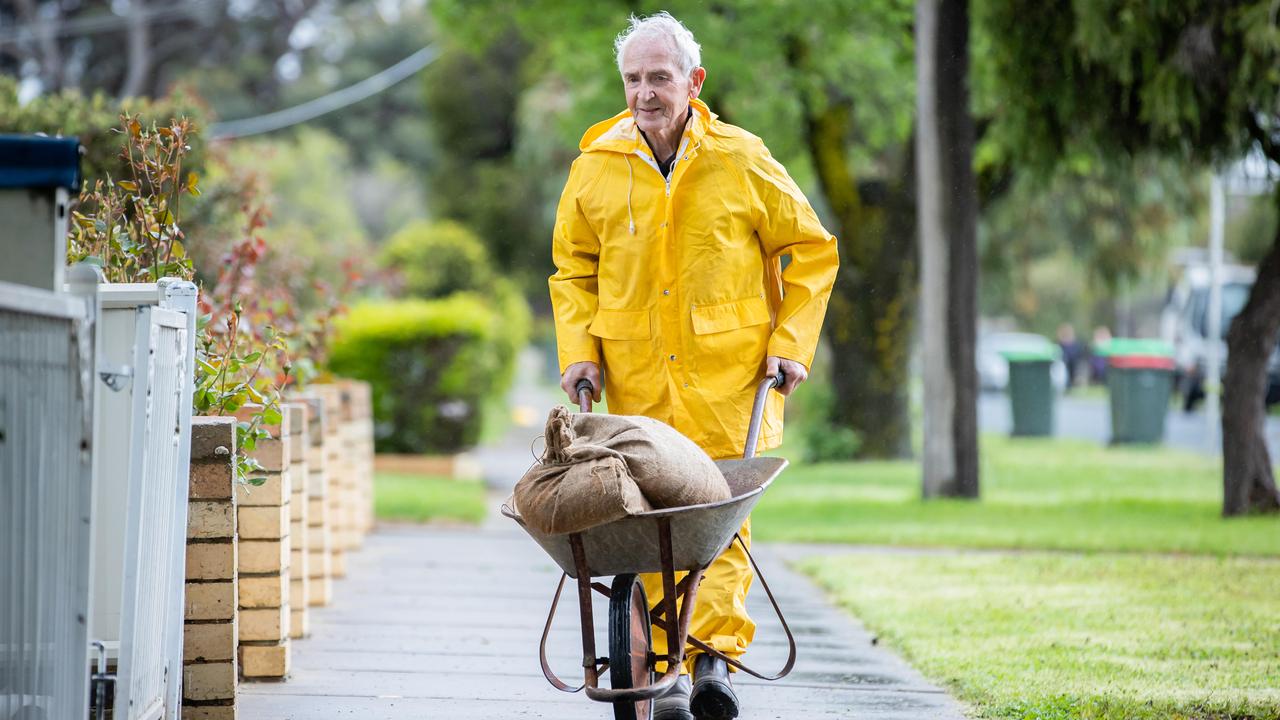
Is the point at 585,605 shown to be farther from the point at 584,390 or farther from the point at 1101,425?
the point at 1101,425

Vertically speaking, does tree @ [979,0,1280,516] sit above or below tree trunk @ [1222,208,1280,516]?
above

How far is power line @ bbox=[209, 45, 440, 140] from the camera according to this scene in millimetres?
32500

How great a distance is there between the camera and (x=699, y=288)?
430 centimetres

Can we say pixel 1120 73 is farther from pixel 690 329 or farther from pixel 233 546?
pixel 233 546

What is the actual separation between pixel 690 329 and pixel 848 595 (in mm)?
3293

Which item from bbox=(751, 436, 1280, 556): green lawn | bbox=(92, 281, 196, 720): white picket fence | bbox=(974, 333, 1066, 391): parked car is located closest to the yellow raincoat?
bbox=(92, 281, 196, 720): white picket fence

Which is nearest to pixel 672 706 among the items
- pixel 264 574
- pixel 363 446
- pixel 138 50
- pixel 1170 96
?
pixel 264 574

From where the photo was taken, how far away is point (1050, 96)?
10602 millimetres

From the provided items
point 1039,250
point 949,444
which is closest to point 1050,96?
point 949,444

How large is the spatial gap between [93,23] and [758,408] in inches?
1106

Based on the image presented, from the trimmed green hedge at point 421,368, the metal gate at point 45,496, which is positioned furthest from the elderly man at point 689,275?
the trimmed green hedge at point 421,368

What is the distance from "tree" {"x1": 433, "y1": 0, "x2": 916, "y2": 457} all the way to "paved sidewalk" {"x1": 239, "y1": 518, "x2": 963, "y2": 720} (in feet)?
Answer: 26.5

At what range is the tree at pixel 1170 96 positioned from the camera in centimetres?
955

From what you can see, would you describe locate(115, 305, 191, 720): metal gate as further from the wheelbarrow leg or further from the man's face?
the man's face
